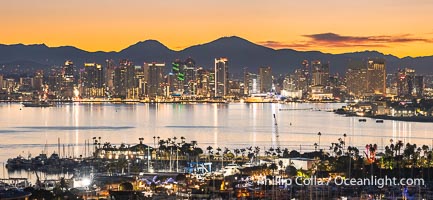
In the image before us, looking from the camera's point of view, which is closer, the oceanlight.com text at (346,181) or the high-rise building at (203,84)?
the oceanlight.com text at (346,181)

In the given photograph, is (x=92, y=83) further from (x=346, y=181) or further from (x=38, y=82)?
(x=346, y=181)

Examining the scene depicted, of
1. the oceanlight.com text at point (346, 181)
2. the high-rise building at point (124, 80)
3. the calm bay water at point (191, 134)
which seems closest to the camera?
the oceanlight.com text at point (346, 181)

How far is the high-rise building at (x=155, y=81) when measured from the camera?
92938 mm

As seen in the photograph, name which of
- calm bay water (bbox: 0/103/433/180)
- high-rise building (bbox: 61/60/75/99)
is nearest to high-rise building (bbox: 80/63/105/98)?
high-rise building (bbox: 61/60/75/99)

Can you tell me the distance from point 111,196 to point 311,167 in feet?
22.8

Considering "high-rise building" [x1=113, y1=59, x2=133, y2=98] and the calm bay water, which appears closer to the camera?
the calm bay water

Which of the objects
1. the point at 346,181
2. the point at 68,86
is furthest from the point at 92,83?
the point at 346,181

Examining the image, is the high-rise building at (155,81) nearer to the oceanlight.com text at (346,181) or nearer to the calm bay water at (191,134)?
the calm bay water at (191,134)

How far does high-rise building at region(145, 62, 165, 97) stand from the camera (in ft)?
305

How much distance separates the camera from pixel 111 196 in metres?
14.0

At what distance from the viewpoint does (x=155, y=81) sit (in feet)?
308

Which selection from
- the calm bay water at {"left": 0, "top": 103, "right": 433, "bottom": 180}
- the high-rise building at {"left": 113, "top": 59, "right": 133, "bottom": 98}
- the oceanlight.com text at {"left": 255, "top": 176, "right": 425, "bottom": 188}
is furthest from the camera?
the high-rise building at {"left": 113, "top": 59, "right": 133, "bottom": 98}

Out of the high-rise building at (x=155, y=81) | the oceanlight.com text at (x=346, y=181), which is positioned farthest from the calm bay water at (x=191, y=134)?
the high-rise building at (x=155, y=81)

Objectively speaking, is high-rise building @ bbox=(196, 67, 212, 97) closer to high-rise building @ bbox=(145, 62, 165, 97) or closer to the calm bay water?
high-rise building @ bbox=(145, 62, 165, 97)
